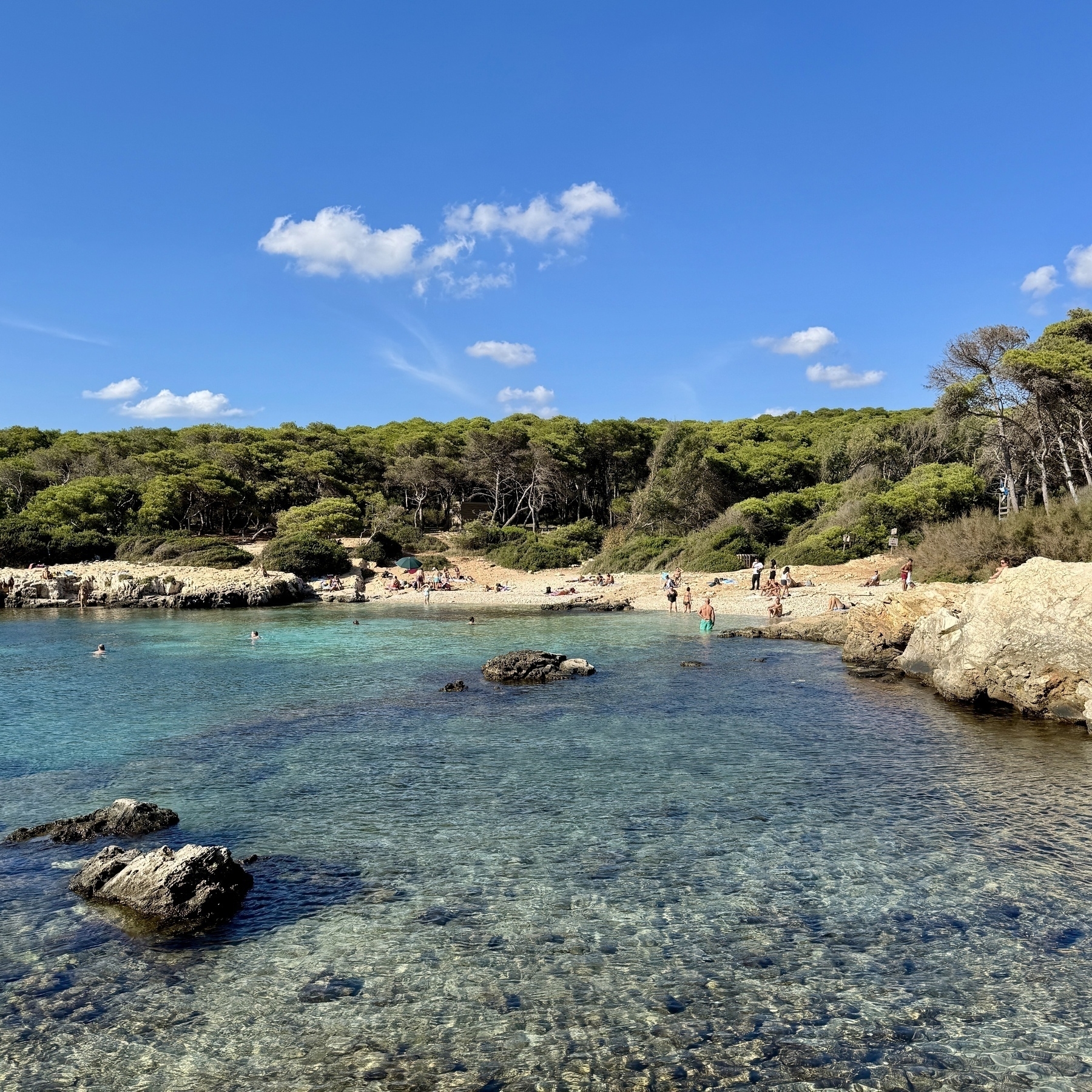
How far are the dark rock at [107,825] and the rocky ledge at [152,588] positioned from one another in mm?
34944

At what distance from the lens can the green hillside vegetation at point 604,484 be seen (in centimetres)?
3734

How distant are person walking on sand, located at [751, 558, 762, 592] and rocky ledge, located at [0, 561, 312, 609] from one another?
26944mm

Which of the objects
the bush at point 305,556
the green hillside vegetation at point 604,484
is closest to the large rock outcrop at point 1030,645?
the green hillside vegetation at point 604,484

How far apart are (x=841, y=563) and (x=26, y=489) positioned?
208 ft

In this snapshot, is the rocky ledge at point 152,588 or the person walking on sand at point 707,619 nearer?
the person walking on sand at point 707,619

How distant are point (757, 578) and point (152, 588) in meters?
34.8

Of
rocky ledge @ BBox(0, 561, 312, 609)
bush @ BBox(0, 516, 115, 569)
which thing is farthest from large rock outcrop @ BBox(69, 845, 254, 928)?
bush @ BBox(0, 516, 115, 569)

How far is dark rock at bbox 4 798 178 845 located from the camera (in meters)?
9.90

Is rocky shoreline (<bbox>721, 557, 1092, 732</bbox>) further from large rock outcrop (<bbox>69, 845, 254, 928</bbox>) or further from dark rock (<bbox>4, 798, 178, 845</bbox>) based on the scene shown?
dark rock (<bbox>4, 798, 178, 845</bbox>)

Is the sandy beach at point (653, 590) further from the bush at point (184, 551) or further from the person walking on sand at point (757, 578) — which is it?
the bush at point (184, 551)

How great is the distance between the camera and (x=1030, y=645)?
53.1ft

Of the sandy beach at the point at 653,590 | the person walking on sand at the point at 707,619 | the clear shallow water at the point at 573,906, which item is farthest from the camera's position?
the sandy beach at the point at 653,590

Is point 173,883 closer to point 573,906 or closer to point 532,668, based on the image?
point 573,906

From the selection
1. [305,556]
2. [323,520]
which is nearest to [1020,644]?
[305,556]
